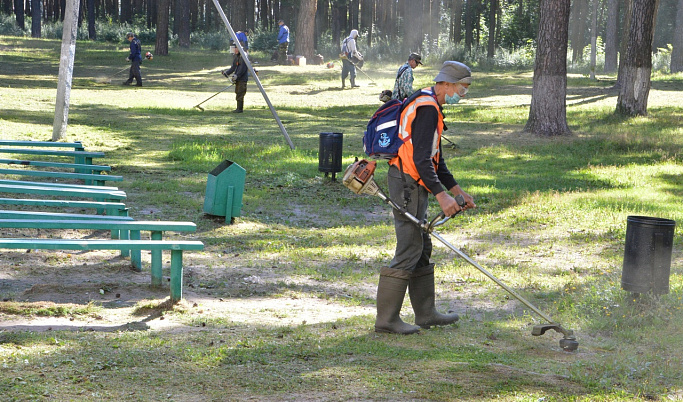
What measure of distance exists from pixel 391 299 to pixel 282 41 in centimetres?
2953

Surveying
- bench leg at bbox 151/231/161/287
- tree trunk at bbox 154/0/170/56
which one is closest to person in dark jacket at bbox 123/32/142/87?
tree trunk at bbox 154/0/170/56

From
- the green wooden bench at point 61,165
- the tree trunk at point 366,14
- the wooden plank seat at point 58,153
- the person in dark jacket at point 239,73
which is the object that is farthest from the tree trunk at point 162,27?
the tree trunk at point 366,14

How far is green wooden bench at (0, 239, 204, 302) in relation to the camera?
5.25 meters

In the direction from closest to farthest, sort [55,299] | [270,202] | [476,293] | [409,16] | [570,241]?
[55,299] → [476,293] → [570,241] → [270,202] → [409,16]

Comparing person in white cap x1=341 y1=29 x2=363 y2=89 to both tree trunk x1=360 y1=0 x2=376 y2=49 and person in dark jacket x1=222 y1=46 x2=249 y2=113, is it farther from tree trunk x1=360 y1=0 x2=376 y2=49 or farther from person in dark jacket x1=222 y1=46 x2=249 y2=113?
tree trunk x1=360 y1=0 x2=376 y2=49

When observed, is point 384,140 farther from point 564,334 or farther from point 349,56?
point 349,56

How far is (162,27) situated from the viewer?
36.1m

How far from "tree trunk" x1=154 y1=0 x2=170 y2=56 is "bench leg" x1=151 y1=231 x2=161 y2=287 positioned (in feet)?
104

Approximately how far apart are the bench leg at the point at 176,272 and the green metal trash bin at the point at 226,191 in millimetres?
3536

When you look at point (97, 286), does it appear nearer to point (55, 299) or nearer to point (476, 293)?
point (55, 299)

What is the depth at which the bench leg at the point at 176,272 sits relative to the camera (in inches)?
227

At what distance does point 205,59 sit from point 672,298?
110ft

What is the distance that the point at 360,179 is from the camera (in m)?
5.21

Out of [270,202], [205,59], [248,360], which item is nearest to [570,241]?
[270,202]
